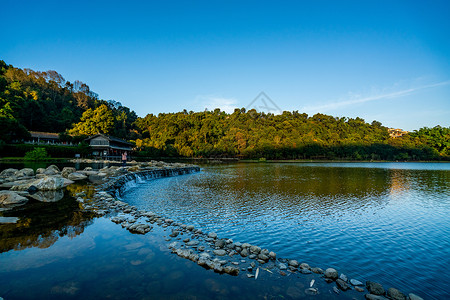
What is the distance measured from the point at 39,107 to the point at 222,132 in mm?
60068

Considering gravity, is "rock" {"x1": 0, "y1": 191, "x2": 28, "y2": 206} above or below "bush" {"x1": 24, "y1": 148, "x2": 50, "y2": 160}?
below

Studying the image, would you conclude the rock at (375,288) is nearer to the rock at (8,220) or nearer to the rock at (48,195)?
the rock at (8,220)

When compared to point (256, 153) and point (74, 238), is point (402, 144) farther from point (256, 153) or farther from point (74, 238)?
point (74, 238)

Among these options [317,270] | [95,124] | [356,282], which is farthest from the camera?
[95,124]

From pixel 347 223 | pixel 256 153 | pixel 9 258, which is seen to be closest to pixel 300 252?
pixel 347 223

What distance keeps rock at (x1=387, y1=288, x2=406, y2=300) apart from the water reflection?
8303 mm

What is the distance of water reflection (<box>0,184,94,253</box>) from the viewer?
644cm

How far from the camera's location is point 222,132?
315 ft

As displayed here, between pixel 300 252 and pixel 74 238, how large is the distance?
6.79 meters

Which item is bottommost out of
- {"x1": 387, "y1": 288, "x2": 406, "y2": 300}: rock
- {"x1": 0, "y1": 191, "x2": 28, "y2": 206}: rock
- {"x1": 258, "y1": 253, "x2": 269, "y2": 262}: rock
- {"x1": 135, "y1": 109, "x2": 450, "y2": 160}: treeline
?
{"x1": 387, "y1": 288, "x2": 406, "y2": 300}: rock

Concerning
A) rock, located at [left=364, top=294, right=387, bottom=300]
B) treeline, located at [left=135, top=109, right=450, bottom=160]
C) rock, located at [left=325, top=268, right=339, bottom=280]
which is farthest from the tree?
rock, located at [left=364, top=294, right=387, bottom=300]

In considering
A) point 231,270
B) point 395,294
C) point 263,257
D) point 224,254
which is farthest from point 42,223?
point 395,294

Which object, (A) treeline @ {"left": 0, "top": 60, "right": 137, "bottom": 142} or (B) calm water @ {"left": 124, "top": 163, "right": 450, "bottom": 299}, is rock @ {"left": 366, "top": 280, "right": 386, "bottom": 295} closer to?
(B) calm water @ {"left": 124, "top": 163, "right": 450, "bottom": 299}

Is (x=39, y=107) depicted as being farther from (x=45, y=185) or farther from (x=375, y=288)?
(x=375, y=288)
